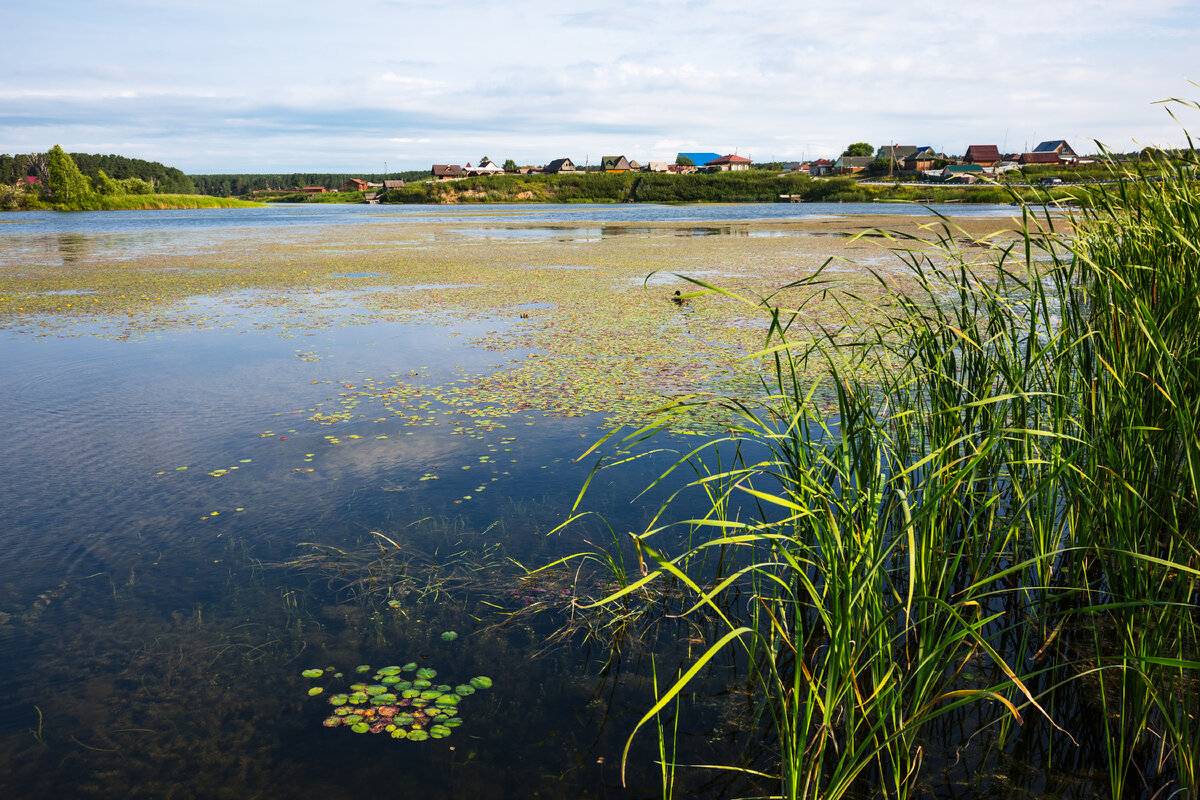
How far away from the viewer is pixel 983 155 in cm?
7725

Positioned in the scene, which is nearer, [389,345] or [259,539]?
[259,539]

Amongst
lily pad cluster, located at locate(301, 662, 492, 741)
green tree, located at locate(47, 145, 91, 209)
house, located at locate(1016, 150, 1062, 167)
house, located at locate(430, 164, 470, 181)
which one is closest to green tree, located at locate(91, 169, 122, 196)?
green tree, located at locate(47, 145, 91, 209)

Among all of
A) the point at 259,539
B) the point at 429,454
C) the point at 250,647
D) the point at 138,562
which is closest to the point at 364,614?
the point at 250,647

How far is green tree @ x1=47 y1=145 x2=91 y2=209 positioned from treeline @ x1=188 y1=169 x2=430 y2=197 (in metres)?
68.0

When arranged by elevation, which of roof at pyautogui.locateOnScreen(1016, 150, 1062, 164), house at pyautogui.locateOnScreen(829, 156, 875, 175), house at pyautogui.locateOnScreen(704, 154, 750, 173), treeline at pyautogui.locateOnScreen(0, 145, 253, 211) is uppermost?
house at pyautogui.locateOnScreen(704, 154, 750, 173)

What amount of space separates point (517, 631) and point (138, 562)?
6.35 feet

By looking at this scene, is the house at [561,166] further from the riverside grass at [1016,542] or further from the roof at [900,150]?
the riverside grass at [1016,542]

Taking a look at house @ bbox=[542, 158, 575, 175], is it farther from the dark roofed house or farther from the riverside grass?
the riverside grass

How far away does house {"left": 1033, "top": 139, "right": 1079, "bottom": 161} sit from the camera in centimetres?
7362

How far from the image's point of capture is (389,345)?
8.09 meters

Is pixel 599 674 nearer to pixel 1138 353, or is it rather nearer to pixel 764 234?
pixel 1138 353

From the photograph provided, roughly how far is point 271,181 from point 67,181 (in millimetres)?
84338

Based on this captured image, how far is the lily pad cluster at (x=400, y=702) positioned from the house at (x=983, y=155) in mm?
87985

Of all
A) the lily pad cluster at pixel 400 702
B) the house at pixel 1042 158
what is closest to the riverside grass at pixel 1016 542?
the lily pad cluster at pixel 400 702
